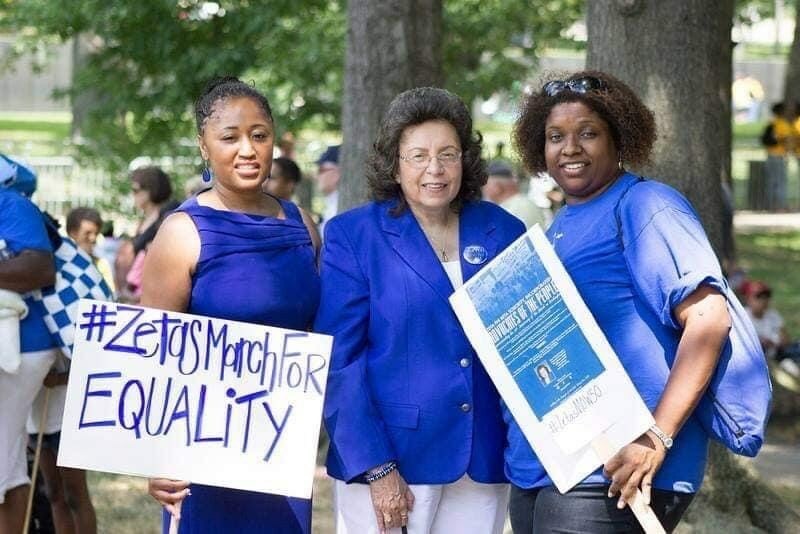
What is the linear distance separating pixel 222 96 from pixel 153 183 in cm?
548

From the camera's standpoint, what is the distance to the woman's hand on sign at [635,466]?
383 centimetres

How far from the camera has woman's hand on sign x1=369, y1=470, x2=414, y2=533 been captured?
4.25 m

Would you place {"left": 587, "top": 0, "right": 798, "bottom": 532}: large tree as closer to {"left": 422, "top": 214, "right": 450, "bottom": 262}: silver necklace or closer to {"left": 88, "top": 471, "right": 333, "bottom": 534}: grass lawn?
{"left": 88, "top": 471, "right": 333, "bottom": 534}: grass lawn

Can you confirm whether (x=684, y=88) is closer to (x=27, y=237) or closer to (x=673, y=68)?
(x=673, y=68)

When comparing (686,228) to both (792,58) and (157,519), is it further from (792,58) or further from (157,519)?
(792,58)

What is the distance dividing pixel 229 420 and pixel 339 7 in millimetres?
9942

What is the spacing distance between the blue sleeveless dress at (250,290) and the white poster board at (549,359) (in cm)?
55

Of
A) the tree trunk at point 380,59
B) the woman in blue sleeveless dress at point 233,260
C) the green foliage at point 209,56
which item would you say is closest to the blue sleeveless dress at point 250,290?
the woman in blue sleeveless dress at point 233,260

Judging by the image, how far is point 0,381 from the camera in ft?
19.5

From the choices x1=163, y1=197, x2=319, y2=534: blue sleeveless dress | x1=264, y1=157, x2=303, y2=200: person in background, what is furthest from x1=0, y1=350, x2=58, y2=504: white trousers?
x1=264, y1=157, x2=303, y2=200: person in background

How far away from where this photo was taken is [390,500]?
424 cm

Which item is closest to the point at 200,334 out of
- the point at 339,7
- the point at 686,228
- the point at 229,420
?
the point at 229,420

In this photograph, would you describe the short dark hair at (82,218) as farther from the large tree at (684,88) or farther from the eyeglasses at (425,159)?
the eyeglasses at (425,159)

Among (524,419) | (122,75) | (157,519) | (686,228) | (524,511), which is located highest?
(122,75)
